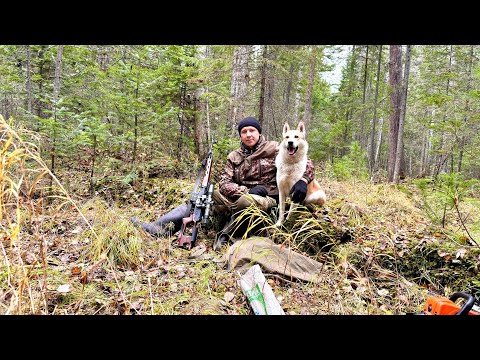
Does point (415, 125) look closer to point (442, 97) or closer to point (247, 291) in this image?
point (442, 97)

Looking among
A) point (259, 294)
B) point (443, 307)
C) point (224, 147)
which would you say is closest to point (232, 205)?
point (259, 294)

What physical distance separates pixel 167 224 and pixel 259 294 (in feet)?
7.55

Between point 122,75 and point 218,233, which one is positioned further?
point 122,75

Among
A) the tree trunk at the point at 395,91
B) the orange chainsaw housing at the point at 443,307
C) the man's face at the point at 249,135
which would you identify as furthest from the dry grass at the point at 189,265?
the tree trunk at the point at 395,91

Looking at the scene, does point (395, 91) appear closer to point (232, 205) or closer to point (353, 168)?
point (353, 168)

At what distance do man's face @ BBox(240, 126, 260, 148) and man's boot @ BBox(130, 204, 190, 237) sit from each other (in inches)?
58.9

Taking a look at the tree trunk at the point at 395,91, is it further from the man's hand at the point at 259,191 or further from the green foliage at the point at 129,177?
the green foliage at the point at 129,177

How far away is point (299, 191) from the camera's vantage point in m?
3.65

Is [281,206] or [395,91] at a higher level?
[395,91]

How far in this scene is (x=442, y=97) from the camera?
400 cm

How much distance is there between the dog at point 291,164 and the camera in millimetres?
3738
